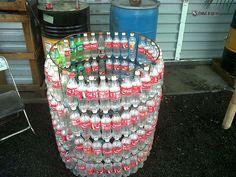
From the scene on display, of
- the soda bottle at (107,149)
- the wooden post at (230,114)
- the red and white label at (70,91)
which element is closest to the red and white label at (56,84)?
the red and white label at (70,91)

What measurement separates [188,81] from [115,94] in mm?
2805

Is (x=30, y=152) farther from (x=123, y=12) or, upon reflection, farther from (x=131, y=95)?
(x=123, y=12)

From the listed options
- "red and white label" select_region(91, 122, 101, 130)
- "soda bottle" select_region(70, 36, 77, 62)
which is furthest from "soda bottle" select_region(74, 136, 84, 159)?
"soda bottle" select_region(70, 36, 77, 62)

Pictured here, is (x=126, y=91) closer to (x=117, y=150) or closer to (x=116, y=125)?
(x=116, y=125)

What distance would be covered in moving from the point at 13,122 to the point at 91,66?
1.51 m

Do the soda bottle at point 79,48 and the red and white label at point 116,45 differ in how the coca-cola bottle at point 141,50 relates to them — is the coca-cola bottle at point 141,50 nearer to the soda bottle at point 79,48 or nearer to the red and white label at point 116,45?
the red and white label at point 116,45

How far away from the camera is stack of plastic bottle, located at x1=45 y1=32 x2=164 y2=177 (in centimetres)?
243

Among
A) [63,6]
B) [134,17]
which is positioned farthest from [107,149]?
[63,6]

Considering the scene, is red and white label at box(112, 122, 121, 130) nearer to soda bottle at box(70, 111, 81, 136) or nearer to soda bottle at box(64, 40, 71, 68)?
Result: soda bottle at box(70, 111, 81, 136)

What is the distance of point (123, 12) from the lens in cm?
369

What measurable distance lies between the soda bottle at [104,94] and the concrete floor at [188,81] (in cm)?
201

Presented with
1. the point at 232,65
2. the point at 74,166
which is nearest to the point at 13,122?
the point at 74,166

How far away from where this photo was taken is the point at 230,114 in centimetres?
363

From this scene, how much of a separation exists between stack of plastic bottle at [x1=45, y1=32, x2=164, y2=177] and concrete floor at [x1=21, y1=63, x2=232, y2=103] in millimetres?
1420
